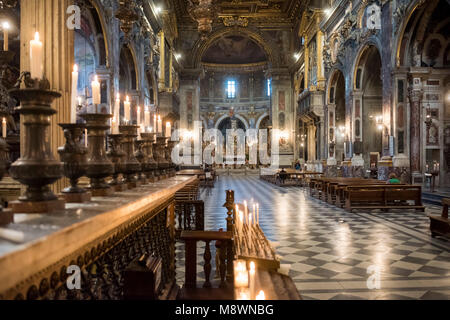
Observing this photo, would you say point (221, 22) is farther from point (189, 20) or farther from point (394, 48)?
point (394, 48)

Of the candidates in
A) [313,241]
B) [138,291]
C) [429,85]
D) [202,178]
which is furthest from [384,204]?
[202,178]

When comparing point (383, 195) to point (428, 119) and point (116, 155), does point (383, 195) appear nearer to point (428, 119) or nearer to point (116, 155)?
point (428, 119)

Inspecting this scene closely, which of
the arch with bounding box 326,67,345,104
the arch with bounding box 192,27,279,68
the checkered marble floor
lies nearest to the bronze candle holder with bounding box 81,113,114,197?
Result: the checkered marble floor

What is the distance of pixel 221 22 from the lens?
86.6 feet

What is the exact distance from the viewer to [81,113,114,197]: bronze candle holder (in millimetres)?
2186

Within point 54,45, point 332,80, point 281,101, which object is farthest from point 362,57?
point 54,45

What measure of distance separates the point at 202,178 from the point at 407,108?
10231 mm

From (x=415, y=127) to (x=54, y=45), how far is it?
11.8m

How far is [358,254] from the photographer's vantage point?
493cm

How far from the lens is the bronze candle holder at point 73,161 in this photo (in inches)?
75.2

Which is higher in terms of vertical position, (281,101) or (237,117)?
(281,101)

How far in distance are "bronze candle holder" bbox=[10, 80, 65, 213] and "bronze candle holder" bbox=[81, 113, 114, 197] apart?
1.89 feet

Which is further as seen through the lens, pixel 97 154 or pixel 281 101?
pixel 281 101

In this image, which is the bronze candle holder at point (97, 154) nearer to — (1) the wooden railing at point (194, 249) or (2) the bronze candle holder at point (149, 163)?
(1) the wooden railing at point (194, 249)
